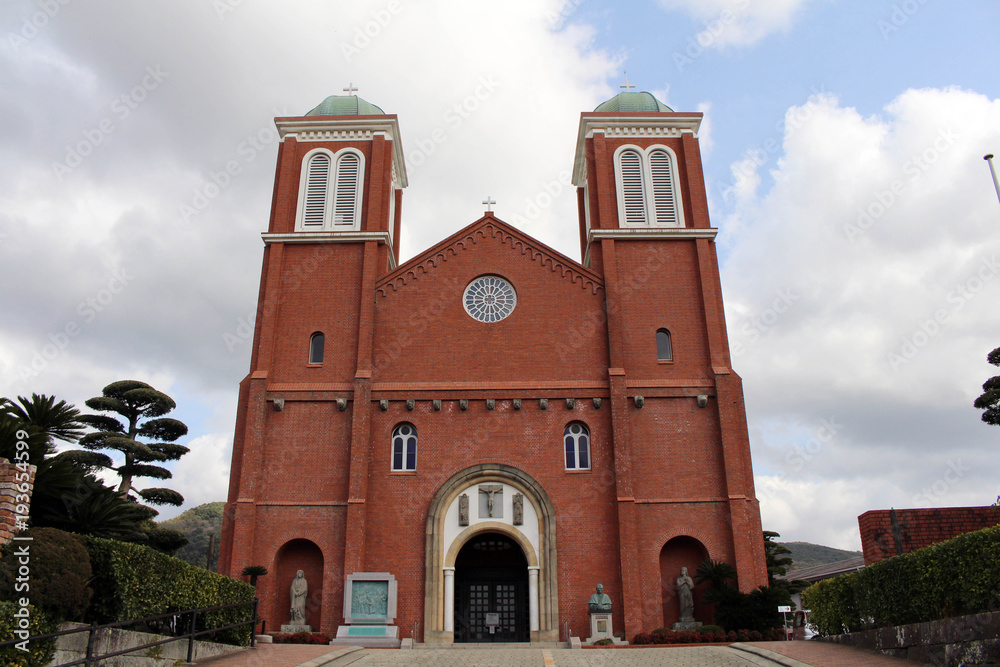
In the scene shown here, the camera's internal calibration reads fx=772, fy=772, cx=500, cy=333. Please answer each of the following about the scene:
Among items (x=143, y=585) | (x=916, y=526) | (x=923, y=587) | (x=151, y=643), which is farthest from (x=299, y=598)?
(x=923, y=587)

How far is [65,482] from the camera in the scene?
36.7 ft

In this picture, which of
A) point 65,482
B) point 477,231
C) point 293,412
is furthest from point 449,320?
point 65,482

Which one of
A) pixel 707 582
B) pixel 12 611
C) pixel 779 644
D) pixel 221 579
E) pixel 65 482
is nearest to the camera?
pixel 12 611

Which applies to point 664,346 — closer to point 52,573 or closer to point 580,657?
point 580,657

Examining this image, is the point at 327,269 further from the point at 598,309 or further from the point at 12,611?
the point at 12,611

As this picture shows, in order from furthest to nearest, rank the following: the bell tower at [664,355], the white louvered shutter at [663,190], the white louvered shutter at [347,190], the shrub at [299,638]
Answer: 1. the white louvered shutter at [347,190]
2. the white louvered shutter at [663,190]
3. the bell tower at [664,355]
4. the shrub at [299,638]

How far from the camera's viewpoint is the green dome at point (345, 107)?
29422mm

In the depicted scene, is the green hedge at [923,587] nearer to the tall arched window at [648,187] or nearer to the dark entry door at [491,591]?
the dark entry door at [491,591]

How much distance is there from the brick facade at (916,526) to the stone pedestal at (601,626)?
340 inches

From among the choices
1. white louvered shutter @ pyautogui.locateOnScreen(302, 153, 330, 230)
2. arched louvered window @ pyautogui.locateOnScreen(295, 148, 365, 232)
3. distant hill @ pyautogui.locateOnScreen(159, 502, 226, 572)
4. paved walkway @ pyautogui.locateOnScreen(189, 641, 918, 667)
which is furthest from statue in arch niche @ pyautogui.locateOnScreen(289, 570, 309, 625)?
distant hill @ pyautogui.locateOnScreen(159, 502, 226, 572)

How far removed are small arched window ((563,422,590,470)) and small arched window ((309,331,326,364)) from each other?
8290 mm

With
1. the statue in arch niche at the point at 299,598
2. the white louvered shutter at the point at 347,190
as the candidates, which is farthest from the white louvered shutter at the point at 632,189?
the statue in arch niche at the point at 299,598

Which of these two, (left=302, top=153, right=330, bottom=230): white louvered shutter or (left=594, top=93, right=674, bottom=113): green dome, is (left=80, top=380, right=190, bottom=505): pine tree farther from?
(left=594, top=93, right=674, bottom=113): green dome

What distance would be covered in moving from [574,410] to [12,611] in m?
17.3
